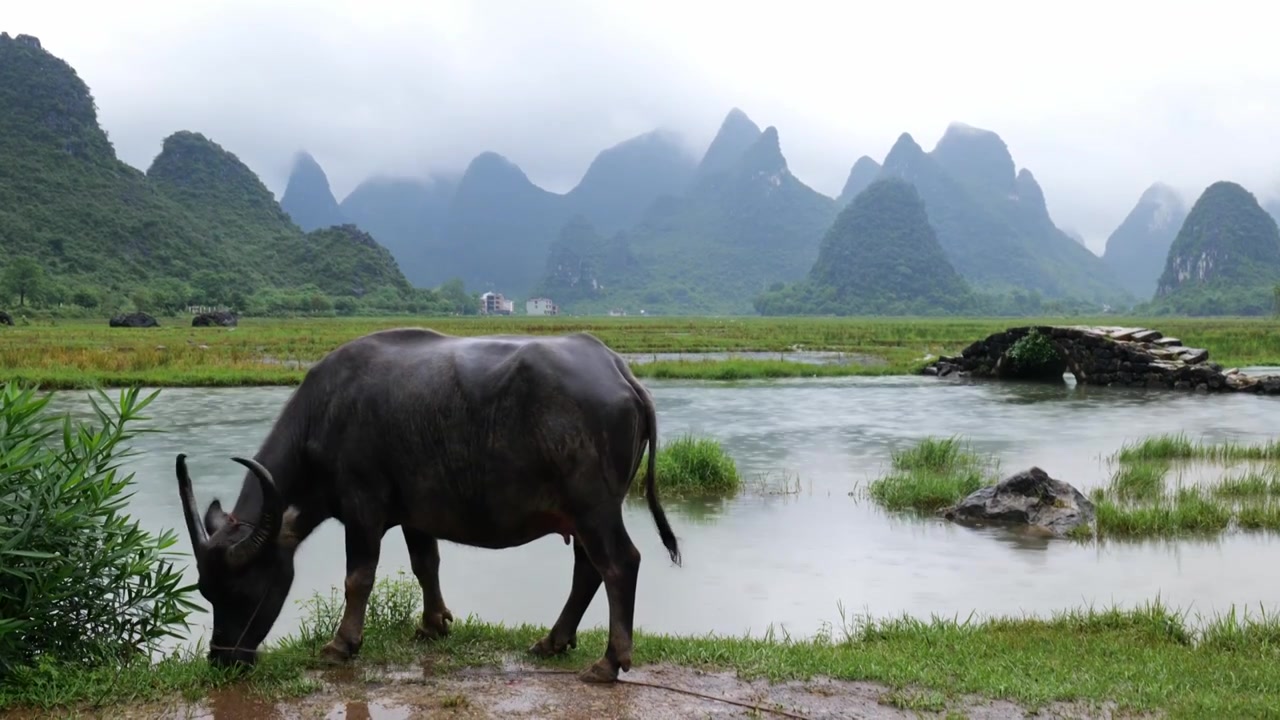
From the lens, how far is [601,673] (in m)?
3.98

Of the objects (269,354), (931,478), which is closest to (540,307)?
(269,354)

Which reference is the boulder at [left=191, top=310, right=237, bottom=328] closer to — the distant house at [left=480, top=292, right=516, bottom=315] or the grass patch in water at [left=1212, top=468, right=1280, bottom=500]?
the grass patch in water at [left=1212, top=468, right=1280, bottom=500]

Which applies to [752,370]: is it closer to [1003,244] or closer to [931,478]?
[931,478]

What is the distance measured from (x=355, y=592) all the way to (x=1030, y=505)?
5.92 meters

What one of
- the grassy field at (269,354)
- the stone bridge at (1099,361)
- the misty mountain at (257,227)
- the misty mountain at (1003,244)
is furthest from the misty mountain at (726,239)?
the stone bridge at (1099,361)

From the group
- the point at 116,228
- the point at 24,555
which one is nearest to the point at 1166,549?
the point at 24,555

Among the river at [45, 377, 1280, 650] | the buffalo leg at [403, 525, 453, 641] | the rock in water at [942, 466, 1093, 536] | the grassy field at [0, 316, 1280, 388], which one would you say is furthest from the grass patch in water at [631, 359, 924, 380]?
the buffalo leg at [403, 525, 453, 641]

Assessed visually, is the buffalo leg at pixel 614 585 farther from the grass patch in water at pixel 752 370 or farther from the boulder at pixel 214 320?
the boulder at pixel 214 320

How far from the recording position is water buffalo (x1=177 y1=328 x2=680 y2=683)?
13.2 feet

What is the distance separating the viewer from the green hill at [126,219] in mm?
70000

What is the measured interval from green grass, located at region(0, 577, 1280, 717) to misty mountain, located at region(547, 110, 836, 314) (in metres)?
133

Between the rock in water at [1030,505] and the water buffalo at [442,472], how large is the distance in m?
4.66

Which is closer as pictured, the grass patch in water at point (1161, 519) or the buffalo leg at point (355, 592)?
the buffalo leg at point (355, 592)

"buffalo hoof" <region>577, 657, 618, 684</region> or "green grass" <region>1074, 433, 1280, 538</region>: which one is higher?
"buffalo hoof" <region>577, 657, 618, 684</region>
